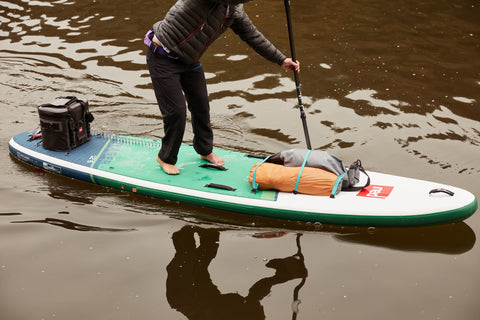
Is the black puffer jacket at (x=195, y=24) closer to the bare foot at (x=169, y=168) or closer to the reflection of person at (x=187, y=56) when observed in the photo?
the reflection of person at (x=187, y=56)

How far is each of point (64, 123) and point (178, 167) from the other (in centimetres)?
135

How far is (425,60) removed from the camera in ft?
28.2

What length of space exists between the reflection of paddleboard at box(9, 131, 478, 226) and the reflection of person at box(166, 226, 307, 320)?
452mm

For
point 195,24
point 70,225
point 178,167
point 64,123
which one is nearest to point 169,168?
point 178,167

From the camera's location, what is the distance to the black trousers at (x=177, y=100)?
5.03 metres

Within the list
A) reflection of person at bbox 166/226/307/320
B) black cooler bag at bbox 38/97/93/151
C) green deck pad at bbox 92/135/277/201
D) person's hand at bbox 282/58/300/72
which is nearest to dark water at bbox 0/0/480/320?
reflection of person at bbox 166/226/307/320

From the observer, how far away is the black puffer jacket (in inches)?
185

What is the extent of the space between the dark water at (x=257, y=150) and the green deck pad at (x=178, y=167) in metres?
0.27

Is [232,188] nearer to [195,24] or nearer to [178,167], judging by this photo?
[178,167]

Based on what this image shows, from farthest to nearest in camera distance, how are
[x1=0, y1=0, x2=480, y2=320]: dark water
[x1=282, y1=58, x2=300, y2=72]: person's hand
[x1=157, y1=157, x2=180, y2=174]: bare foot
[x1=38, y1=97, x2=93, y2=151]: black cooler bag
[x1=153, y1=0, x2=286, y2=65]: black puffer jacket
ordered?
[x1=38, y1=97, x2=93, y2=151]: black cooler bag
[x1=157, y1=157, x2=180, y2=174]: bare foot
[x1=282, y1=58, x2=300, y2=72]: person's hand
[x1=153, y1=0, x2=286, y2=65]: black puffer jacket
[x1=0, y1=0, x2=480, y2=320]: dark water

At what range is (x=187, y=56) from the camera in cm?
493

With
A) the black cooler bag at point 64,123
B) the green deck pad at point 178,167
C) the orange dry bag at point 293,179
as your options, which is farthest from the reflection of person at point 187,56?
the black cooler bag at point 64,123

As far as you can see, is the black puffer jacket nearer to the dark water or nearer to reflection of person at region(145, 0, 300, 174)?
reflection of person at region(145, 0, 300, 174)

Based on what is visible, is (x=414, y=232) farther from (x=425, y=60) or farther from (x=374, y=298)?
(x=425, y=60)
